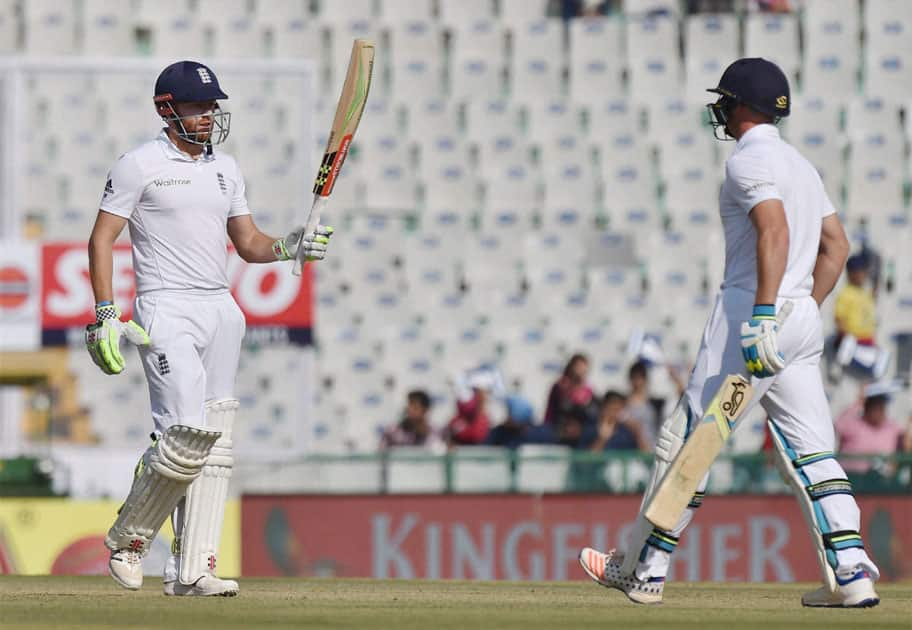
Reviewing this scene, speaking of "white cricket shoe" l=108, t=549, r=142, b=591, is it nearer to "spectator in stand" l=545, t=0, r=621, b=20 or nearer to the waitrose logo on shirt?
the waitrose logo on shirt

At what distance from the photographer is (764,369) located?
219 inches

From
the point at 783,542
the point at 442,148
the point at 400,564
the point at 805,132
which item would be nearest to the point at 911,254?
the point at 805,132

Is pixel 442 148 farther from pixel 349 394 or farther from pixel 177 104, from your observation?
pixel 177 104

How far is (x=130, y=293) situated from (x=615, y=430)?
353cm

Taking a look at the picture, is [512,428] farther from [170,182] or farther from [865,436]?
[170,182]

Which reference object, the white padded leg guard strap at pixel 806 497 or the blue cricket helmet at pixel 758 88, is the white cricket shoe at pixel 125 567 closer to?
the white padded leg guard strap at pixel 806 497

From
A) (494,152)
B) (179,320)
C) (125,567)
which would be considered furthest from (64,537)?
(494,152)

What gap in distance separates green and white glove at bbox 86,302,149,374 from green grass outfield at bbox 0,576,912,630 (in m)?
0.80

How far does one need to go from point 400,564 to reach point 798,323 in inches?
203

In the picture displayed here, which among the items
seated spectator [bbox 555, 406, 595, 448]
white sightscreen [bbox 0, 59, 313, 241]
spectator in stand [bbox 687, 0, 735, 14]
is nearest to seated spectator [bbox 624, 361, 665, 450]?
Answer: seated spectator [bbox 555, 406, 595, 448]

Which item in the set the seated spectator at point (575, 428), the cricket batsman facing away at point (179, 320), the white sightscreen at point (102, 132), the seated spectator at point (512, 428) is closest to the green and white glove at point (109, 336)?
the cricket batsman facing away at point (179, 320)

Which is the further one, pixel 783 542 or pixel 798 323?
pixel 783 542

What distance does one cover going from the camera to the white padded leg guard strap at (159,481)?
595 cm

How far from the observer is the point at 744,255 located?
5.80 metres
